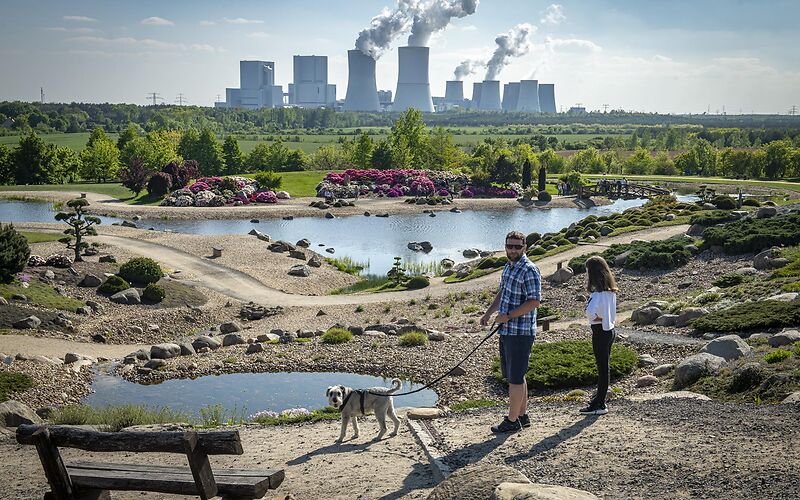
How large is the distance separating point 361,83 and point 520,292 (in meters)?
188

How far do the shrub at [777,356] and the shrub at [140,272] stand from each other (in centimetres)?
2458

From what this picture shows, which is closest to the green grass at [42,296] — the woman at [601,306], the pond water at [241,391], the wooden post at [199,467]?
the pond water at [241,391]

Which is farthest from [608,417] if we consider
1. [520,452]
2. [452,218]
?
[452,218]

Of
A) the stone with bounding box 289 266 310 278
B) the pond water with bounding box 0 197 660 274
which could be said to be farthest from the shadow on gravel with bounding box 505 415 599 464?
the pond water with bounding box 0 197 660 274

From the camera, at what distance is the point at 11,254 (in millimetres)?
29719

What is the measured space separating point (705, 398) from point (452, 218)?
5433 centimetres

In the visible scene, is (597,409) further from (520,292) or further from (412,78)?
(412,78)

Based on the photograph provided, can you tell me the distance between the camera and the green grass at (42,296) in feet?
92.9

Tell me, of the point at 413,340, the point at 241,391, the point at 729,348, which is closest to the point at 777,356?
the point at 729,348

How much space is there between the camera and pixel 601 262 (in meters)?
11.5

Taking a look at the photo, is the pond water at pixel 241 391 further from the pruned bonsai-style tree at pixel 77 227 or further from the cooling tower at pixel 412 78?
the cooling tower at pixel 412 78

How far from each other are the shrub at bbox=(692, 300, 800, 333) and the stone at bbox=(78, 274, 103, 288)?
22348 millimetres

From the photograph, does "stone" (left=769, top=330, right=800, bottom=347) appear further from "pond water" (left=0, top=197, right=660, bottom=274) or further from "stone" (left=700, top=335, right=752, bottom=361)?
"pond water" (left=0, top=197, right=660, bottom=274)

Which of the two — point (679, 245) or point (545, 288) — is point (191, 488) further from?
point (679, 245)
